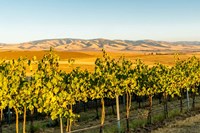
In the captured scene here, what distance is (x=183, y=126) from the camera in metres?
29.6

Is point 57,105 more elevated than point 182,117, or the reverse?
point 57,105

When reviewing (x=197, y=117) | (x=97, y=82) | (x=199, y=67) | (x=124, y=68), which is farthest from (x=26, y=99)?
(x=199, y=67)

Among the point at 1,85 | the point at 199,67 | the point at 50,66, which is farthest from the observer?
the point at 199,67

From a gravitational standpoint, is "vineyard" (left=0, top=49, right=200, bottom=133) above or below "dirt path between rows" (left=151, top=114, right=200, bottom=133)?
above

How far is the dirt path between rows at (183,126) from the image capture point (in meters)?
27.8

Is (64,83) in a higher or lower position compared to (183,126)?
higher

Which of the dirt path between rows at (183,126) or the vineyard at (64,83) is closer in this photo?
the vineyard at (64,83)

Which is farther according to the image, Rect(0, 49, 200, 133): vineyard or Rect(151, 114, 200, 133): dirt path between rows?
Rect(151, 114, 200, 133): dirt path between rows

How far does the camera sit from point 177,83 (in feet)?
124

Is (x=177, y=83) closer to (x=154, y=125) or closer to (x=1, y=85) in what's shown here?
(x=154, y=125)

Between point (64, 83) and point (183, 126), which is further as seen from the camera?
point (183, 126)

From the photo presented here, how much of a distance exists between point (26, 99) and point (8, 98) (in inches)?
44.8

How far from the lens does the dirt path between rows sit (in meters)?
27.8

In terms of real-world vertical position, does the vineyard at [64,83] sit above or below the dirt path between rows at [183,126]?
above
